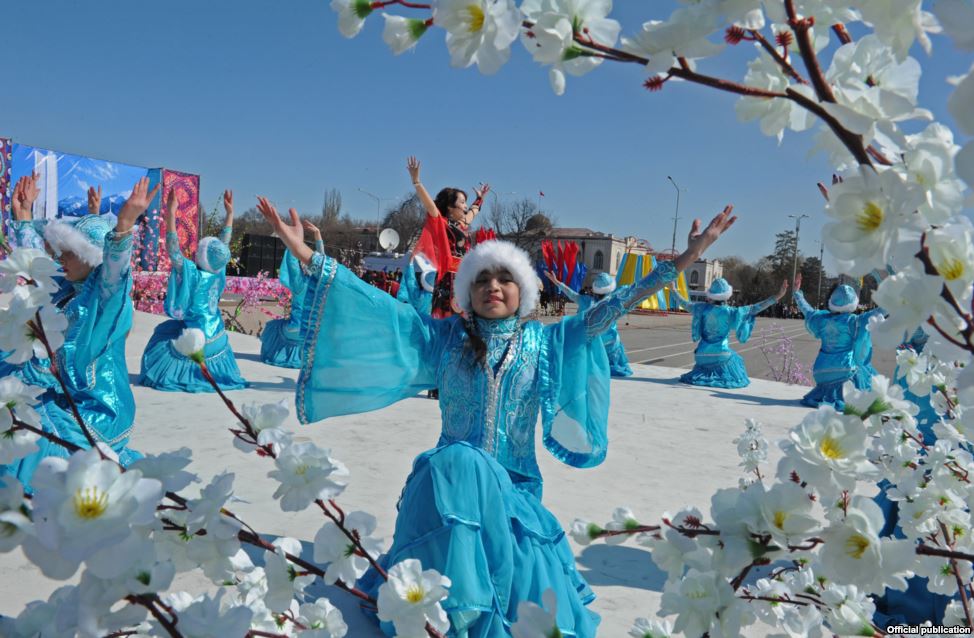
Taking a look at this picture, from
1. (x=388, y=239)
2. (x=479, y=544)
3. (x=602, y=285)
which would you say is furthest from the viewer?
(x=388, y=239)

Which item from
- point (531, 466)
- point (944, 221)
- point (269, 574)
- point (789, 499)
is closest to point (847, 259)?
point (944, 221)

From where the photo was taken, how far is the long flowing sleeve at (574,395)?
3.00 meters

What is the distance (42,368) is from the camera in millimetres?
3969

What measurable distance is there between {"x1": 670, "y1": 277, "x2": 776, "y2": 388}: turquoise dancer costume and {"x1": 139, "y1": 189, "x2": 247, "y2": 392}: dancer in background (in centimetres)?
668

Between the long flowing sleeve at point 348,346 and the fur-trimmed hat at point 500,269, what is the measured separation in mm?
283

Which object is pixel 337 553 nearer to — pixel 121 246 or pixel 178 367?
pixel 121 246

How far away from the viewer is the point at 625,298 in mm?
2889

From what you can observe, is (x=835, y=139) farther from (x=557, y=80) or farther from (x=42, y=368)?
(x=42, y=368)

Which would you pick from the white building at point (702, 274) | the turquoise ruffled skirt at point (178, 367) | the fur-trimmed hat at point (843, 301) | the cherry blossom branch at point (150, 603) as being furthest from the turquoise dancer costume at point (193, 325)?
the white building at point (702, 274)

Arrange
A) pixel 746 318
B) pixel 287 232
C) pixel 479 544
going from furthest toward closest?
1. pixel 746 318
2. pixel 287 232
3. pixel 479 544

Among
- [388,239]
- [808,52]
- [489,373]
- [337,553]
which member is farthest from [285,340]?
[808,52]

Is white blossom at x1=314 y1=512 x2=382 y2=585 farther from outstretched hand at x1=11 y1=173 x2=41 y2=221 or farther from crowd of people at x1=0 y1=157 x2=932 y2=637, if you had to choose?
outstretched hand at x1=11 y1=173 x2=41 y2=221

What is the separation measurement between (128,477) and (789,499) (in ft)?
2.24

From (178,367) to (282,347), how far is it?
227 centimetres
